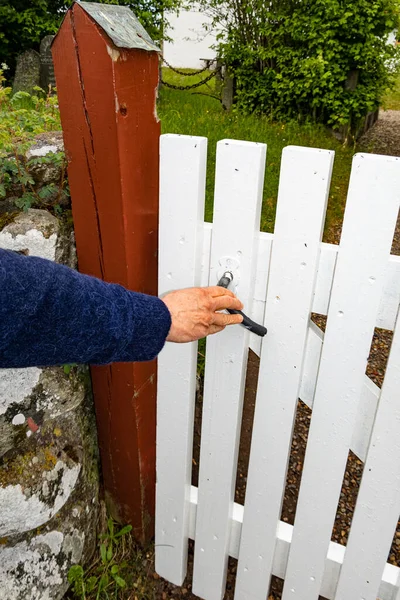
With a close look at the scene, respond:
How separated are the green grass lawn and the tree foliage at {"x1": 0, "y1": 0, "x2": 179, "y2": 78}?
199 centimetres

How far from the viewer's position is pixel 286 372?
1466mm

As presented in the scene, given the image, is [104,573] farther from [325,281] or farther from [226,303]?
[325,281]

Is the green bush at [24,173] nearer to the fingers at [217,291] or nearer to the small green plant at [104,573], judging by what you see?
the fingers at [217,291]

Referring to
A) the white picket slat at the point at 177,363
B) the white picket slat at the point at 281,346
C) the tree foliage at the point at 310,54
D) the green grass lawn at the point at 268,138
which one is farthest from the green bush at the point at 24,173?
the tree foliage at the point at 310,54

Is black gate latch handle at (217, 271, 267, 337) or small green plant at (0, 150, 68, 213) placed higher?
small green plant at (0, 150, 68, 213)

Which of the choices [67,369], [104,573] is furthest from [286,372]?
[104,573]

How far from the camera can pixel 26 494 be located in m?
1.55

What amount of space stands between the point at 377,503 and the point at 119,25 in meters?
1.48

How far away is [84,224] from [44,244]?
15cm

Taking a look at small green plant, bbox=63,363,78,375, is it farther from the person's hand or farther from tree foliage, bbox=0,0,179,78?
tree foliage, bbox=0,0,179,78

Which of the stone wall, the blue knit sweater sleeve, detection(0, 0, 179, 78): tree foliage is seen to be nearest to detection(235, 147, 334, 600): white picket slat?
the blue knit sweater sleeve

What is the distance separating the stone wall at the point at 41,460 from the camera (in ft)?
5.03

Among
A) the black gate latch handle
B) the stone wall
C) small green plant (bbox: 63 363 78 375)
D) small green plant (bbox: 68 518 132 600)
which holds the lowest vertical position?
small green plant (bbox: 68 518 132 600)

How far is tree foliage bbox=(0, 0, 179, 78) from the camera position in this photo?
8.28 meters
